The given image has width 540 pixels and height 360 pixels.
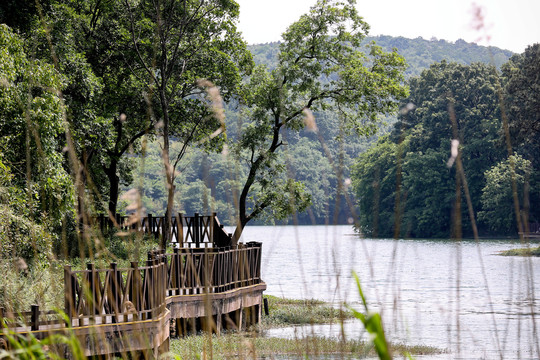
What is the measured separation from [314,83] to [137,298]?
1786 centimetres

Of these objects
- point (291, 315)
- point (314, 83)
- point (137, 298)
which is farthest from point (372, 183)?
point (137, 298)

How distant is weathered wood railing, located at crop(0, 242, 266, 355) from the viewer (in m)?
5.55

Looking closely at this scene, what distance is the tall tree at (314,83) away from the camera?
2277cm

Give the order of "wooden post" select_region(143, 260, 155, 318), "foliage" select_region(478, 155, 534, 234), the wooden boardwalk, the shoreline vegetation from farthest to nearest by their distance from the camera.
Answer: "foliage" select_region(478, 155, 534, 234) < the shoreline vegetation < "wooden post" select_region(143, 260, 155, 318) < the wooden boardwalk

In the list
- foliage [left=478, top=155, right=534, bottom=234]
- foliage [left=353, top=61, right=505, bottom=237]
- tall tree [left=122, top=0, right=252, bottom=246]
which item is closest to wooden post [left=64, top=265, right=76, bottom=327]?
tall tree [left=122, top=0, right=252, bottom=246]

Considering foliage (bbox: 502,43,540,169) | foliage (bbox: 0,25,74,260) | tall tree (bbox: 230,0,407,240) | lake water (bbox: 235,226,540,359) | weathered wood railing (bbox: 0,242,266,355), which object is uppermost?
foliage (bbox: 502,43,540,169)

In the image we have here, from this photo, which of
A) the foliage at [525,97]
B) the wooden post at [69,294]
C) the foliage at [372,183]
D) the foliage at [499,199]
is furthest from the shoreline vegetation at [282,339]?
the foliage at [372,183]

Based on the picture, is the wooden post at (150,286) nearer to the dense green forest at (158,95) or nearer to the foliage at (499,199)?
the dense green forest at (158,95)

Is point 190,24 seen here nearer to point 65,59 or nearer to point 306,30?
point 306,30

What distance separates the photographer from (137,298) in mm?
6008

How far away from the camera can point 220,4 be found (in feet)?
72.8

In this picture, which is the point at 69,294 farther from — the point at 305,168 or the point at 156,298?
the point at 305,168

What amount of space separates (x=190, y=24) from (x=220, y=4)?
1129mm

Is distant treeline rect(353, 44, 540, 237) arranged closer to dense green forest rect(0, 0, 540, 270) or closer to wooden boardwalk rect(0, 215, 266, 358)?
dense green forest rect(0, 0, 540, 270)
